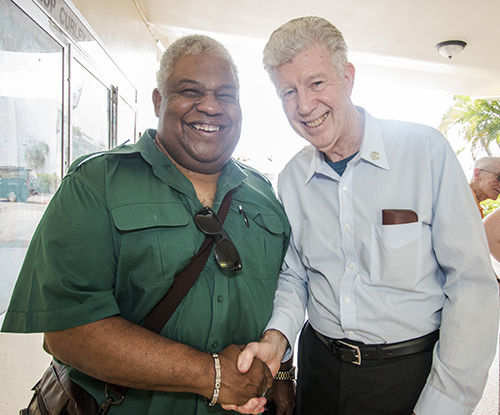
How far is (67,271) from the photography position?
1.02m

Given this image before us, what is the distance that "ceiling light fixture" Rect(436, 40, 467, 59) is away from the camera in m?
4.92

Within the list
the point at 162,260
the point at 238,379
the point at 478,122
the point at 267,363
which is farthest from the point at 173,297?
the point at 478,122

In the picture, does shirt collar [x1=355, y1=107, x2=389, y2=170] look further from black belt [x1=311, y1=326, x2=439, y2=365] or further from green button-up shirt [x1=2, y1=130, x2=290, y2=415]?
black belt [x1=311, y1=326, x2=439, y2=365]

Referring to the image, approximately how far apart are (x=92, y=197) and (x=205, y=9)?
13.9 ft

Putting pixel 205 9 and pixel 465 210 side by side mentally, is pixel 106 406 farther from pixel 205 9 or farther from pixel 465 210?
pixel 205 9

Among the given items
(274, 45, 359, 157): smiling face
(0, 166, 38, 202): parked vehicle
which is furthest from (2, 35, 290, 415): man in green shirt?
(0, 166, 38, 202): parked vehicle

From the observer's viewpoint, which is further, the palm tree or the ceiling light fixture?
the palm tree

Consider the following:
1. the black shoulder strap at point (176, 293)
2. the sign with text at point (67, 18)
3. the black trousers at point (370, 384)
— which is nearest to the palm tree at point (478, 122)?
the black trousers at point (370, 384)

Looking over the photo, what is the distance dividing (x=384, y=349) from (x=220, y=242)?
773 millimetres

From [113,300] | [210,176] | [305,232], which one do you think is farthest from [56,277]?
[305,232]

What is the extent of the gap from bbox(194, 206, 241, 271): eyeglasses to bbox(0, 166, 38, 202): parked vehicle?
0.81m

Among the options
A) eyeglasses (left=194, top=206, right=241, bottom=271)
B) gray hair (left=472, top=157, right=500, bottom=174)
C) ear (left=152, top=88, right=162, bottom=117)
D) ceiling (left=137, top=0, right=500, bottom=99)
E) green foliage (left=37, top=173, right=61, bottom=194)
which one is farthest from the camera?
ceiling (left=137, top=0, right=500, bottom=99)

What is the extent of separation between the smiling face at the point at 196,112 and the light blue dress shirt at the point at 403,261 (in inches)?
→ 18.7

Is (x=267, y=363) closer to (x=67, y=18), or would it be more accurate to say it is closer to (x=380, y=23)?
(x=67, y=18)
